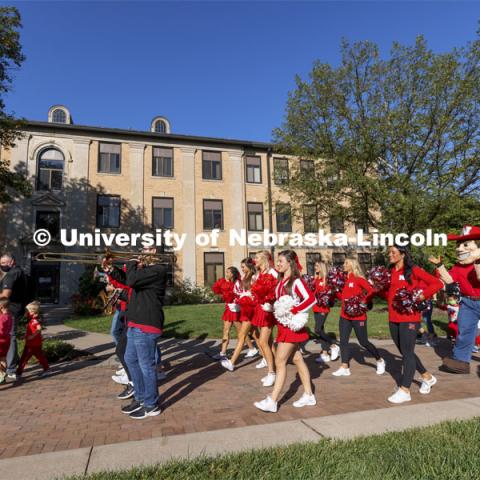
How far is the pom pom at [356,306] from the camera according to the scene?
644 cm

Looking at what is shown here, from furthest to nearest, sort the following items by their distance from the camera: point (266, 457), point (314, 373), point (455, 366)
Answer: point (314, 373), point (455, 366), point (266, 457)

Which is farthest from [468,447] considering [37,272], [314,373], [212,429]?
[37,272]

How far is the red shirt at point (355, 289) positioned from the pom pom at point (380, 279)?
50cm

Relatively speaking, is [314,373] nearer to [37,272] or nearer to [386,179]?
[386,179]

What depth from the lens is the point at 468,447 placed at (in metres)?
3.30

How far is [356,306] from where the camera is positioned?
254 inches

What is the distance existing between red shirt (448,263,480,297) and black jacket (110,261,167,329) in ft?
14.7

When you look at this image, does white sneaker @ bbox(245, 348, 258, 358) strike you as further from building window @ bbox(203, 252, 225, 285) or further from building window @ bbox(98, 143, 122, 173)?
building window @ bbox(98, 143, 122, 173)

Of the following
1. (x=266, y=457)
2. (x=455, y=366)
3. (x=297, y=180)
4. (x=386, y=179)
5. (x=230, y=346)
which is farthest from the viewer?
(x=297, y=180)

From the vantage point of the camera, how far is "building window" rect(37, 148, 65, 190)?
78.2 feet

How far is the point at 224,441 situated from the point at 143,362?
145 cm

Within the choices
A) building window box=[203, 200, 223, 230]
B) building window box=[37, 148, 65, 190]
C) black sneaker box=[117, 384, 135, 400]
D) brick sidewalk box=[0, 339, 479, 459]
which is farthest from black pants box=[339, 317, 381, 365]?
building window box=[37, 148, 65, 190]

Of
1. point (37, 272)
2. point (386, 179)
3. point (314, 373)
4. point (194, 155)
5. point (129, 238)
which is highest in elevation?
point (194, 155)

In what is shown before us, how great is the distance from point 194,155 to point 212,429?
24.5 meters
